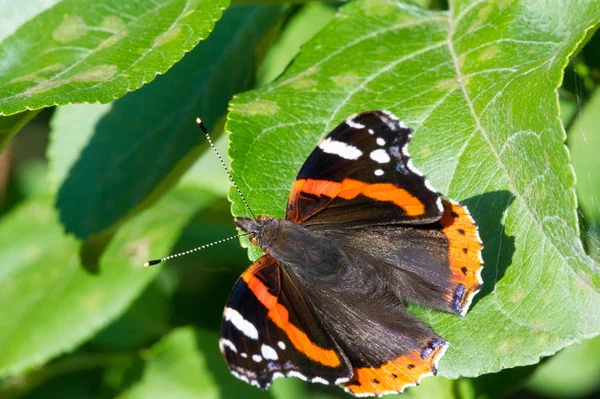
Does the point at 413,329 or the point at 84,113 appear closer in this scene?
the point at 413,329

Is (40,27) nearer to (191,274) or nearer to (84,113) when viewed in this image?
(84,113)

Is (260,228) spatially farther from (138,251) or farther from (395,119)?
(138,251)

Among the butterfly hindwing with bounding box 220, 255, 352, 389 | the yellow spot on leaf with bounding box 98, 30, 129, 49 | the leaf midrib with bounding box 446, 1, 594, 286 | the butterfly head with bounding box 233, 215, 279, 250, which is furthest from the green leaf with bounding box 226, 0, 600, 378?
the yellow spot on leaf with bounding box 98, 30, 129, 49

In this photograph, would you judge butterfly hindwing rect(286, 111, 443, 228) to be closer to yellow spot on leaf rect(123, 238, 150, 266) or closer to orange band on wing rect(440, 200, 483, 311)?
orange band on wing rect(440, 200, 483, 311)

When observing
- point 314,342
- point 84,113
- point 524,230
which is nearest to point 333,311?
point 314,342

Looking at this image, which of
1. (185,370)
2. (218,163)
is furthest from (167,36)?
(185,370)
